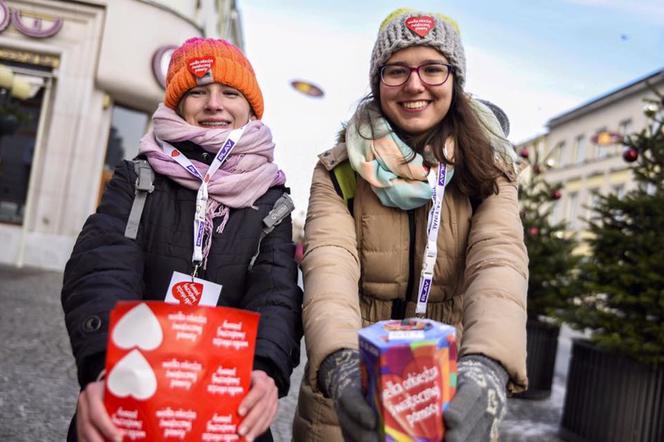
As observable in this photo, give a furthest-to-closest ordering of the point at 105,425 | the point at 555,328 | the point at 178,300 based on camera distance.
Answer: the point at 555,328, the point at 178,300, the point at 105,425

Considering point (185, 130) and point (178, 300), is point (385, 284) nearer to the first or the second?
point (178, 300)

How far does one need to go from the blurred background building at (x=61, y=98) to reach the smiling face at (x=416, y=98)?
10.8 meters

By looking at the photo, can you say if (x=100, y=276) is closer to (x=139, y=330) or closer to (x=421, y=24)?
(x=139, y=330)

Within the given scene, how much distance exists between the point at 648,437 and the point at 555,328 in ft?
8.30

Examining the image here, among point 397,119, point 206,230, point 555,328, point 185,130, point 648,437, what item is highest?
point 397,119

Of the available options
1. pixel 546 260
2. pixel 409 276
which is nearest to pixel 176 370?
pixel 409 276

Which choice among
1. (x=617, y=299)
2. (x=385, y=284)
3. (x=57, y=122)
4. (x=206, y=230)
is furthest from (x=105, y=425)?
(x=57, y=122)

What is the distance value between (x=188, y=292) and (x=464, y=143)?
0.95 meters

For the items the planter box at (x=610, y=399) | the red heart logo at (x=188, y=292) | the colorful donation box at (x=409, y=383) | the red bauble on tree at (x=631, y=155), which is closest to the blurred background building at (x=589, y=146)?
the red bauble on tree at (x=631, y=155)

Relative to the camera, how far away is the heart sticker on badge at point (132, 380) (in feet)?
4.11

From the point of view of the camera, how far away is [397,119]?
2027 millimetres

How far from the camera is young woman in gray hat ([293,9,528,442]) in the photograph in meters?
1.77

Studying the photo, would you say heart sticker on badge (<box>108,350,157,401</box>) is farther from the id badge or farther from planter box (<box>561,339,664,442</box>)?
planter box (<box>561,339,664,442</box>)

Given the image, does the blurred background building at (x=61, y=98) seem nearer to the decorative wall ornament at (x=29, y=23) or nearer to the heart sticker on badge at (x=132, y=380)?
the decorative wall ornament at (x=29, y=23)
